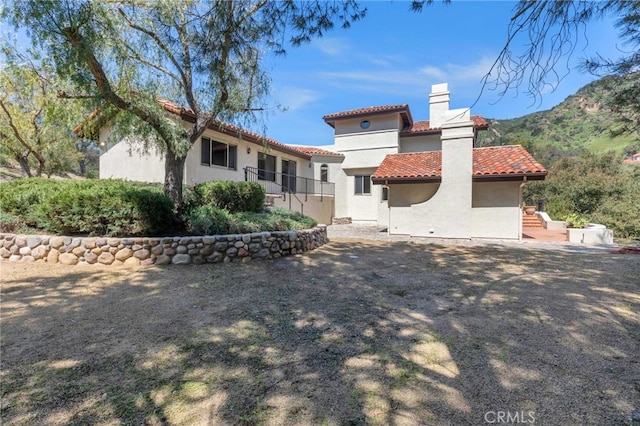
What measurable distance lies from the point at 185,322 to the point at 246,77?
5.91m

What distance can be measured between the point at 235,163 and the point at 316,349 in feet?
39.8

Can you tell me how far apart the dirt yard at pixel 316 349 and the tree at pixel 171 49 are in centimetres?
374

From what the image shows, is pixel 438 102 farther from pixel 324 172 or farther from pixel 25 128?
pixel 25 128

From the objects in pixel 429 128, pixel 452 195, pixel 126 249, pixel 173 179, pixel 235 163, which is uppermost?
pixel 429 128

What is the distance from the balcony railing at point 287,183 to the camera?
48.2 ft

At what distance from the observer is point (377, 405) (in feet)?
7.11

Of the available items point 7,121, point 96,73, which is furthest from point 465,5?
point 7,121

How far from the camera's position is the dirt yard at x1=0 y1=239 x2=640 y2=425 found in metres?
2.12

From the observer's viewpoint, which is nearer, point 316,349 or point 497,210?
point 316,349

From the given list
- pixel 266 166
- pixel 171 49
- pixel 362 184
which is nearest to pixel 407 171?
pixel 362 184

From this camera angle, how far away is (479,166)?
38.9 feet

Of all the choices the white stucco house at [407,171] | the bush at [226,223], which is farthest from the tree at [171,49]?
the white stucco house at [407,171]

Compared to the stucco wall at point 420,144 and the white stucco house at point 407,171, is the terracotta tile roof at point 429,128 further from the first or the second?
the stucco wall at point 420,144

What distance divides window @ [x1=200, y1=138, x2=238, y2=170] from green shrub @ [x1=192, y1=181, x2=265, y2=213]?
12.0 feet
